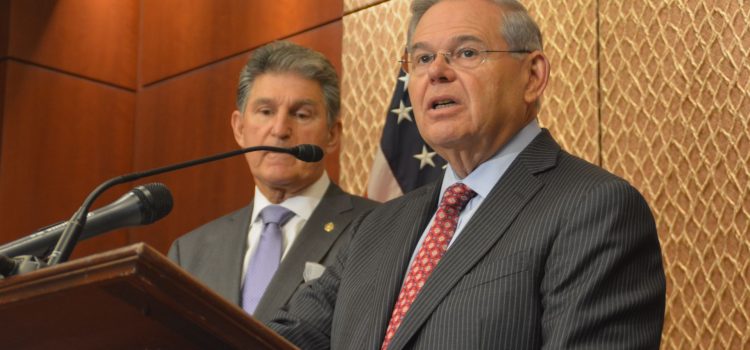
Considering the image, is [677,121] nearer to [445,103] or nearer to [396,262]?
[445,103]

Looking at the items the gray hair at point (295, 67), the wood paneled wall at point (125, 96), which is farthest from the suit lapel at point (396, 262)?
the wood paneled wall at point (125, 96)

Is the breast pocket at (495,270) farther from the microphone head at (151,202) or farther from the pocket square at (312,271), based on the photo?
the pocket square at (312,271)

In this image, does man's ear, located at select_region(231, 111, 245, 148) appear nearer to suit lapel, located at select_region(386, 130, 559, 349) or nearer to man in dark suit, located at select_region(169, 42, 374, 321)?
man in dark suit, located at select_region(169, 42, 374, 321)

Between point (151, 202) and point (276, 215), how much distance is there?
154cm

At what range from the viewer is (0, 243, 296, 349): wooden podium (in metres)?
1.13

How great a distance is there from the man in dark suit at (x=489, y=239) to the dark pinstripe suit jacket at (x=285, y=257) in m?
0.65

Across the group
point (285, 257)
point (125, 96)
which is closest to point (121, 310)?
point (285, 257)

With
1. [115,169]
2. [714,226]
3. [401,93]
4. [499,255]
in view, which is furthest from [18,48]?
[499,255]

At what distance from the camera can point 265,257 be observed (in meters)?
3.05

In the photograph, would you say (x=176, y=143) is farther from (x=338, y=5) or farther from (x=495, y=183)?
(x=495, y=183)

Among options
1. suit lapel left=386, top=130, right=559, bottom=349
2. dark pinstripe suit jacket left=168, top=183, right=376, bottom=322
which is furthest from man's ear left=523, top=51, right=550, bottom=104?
dark pinstripe suit jacket left=168, top=183, right=376, bottom=322

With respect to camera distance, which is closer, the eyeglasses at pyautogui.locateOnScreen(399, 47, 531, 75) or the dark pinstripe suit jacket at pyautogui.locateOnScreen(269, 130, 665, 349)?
the dark pinstripe suit jacket at pyautogui.locateOnScreen(269, 130, 665, 349)

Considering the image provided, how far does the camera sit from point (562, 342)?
1646mm

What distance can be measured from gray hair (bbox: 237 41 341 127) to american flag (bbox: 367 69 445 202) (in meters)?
0.58
